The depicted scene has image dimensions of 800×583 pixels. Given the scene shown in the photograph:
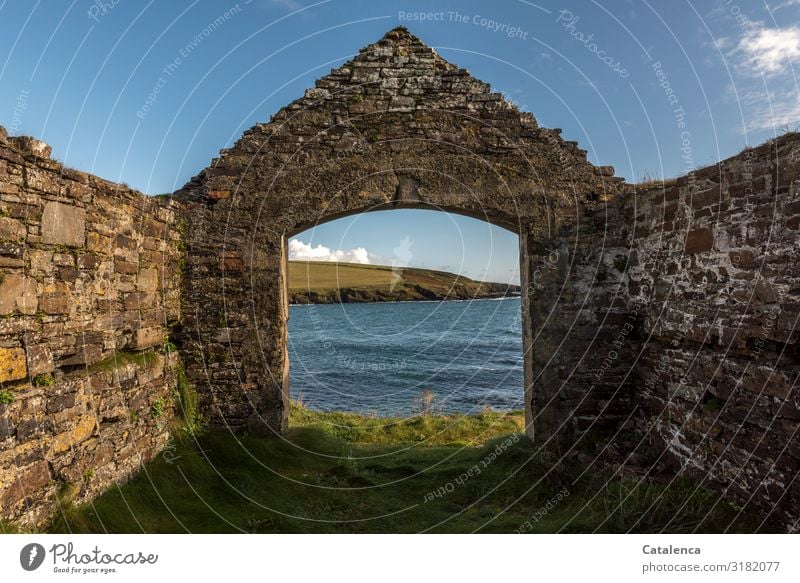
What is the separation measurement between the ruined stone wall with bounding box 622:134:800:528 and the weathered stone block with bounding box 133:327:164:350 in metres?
6.09

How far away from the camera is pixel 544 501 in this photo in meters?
5.81

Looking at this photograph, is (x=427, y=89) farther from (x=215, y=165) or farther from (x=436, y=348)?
(x=436, y=348)

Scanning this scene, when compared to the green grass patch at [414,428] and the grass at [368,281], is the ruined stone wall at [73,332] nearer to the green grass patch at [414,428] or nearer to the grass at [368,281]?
the green grass patch at [414,428]

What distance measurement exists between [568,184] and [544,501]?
410cm

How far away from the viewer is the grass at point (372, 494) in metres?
4.54

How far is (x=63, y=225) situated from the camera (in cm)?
442

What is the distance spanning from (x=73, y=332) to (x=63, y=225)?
38.4 inches

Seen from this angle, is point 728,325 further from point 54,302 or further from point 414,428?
point 54,302

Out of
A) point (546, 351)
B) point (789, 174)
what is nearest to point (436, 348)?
point (546, 351)

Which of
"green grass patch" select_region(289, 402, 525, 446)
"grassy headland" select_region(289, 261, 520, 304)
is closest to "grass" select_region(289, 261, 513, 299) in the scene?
"grassy headland" select_region(289, 261, 520, 304)

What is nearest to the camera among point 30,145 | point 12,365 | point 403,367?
point 12,365

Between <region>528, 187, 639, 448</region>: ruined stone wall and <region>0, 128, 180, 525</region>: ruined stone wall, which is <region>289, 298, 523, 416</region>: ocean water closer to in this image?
<region>528, 187, 639, 448</region>: ruined stone wall

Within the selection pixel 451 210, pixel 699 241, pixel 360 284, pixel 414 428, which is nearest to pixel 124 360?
pixel 451 210

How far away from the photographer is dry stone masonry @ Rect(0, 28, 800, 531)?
4.22 m
